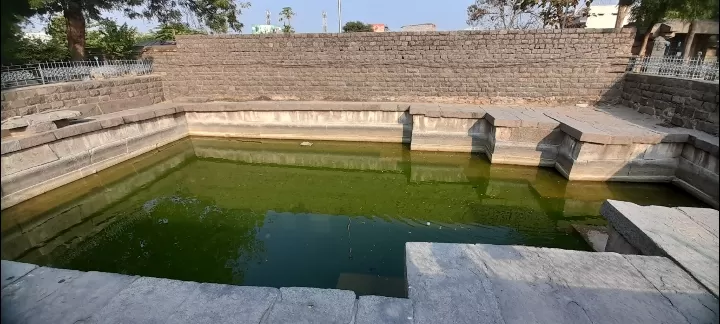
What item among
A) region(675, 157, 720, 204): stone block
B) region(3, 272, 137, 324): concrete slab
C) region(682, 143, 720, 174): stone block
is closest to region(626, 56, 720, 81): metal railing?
region(682, 143, 720, 174): stone block

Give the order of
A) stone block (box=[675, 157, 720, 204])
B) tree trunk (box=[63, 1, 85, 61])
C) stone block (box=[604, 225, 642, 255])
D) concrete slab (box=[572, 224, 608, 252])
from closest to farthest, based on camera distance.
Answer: stone block (box=[604, 225, 642, 255]) → concrete slab (box=[572, 224, 608, 252]) → stone block (box=[675, 157, 720, 204]) → tree trunk (box=[63, 1, 85, 61])

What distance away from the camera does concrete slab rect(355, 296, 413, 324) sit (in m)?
2.33

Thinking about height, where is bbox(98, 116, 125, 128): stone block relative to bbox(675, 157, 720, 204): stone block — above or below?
above

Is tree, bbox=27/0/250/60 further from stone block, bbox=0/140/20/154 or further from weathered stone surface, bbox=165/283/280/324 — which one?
weathered stone surface, bbox=165/283/280/324

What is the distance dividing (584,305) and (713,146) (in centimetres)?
568

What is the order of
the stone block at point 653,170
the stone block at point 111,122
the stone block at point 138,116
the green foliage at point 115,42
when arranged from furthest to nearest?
the green foliage at point 115,42, the stone block at point 138,116, the stone block at point 111,122, the stone block at point 653,170

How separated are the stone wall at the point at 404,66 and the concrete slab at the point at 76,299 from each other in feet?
29.9

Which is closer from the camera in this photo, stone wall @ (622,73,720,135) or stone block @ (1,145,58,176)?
stone block @ (1,145,58,176)

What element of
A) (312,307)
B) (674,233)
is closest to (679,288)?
(674,233)

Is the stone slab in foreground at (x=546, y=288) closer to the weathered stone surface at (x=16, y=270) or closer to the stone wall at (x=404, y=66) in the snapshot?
the weathered stone surface at (x=16, y=270)

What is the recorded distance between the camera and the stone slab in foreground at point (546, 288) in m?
2.42

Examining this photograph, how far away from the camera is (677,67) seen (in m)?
7.83

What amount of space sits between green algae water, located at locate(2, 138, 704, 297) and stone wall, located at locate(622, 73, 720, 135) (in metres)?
1.55

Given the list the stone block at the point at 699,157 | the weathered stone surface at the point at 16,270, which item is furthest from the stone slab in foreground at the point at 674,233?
the weathered stone surface at the point at 16,270
